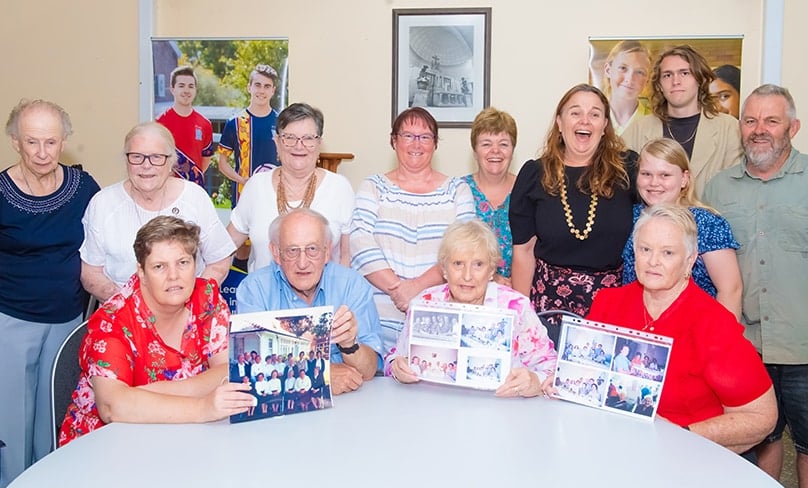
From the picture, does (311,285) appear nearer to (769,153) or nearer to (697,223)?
Result: (697,223)

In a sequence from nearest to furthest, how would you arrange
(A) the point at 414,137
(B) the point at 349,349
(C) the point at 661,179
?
1. (B) the point at 349,349
2. (C) the point at 661,179
3. (A) the point at 414,137

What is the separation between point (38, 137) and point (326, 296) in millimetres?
1417

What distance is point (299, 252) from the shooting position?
8.32ft

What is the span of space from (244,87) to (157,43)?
2.30ft

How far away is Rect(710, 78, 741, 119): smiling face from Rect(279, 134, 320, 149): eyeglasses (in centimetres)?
262

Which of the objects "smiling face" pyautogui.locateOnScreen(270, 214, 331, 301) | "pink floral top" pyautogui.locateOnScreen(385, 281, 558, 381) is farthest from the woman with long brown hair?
"smiling face" pyautogui.locateOnScreen(270, 214, 331, 301)

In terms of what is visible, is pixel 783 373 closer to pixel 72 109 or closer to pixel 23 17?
pixel 72 109

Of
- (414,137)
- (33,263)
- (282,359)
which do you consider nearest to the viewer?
(282,359)

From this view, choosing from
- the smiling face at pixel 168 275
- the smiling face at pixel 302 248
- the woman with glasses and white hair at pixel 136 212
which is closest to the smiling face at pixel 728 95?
the smiling face at pixel 302 248

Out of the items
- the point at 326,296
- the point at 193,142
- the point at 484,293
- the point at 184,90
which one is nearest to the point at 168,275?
the point at 326,296

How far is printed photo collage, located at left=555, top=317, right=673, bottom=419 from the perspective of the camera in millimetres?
2068

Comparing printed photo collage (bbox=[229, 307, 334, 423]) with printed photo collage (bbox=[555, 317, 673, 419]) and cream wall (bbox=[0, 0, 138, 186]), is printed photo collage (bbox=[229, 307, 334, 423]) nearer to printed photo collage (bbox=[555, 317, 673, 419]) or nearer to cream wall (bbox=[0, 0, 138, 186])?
printed photo collage (bbox=[555, 317, 673, 419])

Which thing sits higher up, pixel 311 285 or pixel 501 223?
pixel 501 223

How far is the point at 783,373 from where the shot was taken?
3023mm
